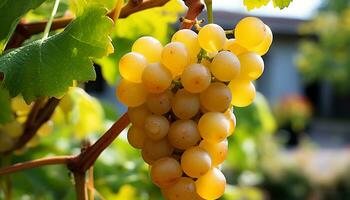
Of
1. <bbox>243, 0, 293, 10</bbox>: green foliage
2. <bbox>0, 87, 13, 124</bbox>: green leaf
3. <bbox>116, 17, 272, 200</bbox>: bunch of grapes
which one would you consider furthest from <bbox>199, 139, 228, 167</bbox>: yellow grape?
<bbox>0, 87, 13, 124</bbox>: green leaf

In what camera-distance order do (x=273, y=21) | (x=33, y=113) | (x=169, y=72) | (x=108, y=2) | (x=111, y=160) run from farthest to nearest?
(x=273, y=21)
(x=111, y=160)
(x=33, y=113)
(x=108, y=2)
(x=169, y=72)

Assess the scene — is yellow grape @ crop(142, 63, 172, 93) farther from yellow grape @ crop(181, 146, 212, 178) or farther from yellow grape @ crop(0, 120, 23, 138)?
yellow grape @ crop(0, 120, 23, 138)

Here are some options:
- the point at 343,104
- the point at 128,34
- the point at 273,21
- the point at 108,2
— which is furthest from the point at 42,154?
the point at 343,104

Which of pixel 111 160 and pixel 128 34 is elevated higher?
pixel 128 34

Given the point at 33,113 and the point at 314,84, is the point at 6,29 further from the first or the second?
the point at 314,84

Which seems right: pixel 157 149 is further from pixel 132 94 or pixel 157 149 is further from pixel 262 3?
pixel 262 3

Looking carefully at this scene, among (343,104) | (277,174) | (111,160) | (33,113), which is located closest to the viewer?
(33,113)

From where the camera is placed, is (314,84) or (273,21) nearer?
(273,21)

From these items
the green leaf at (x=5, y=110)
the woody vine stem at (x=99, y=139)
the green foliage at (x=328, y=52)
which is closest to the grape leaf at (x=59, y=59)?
the woody vine stem at (x=99, y=139)
